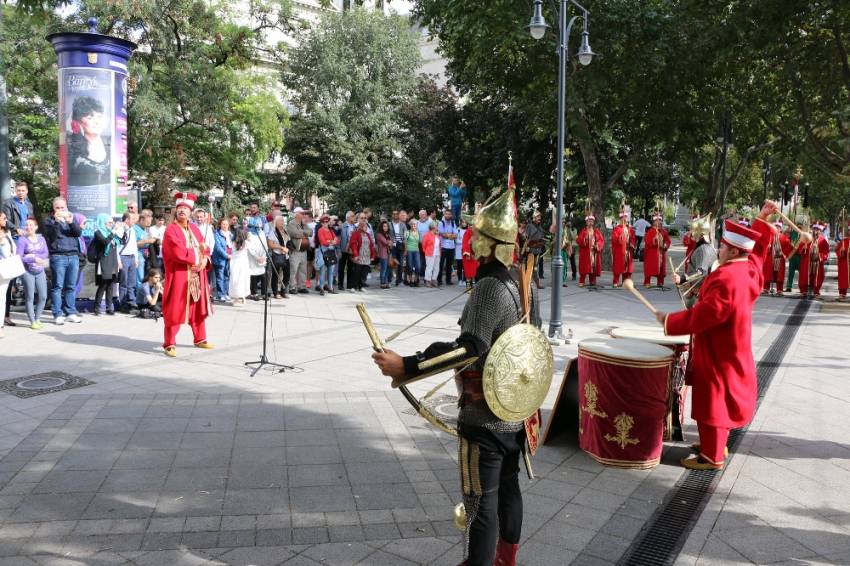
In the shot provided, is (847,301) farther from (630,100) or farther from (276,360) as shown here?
(276,360)

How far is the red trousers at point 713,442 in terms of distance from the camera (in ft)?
17.4

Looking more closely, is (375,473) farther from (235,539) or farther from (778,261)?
(778,261)

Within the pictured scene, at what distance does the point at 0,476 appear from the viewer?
4.93 meters

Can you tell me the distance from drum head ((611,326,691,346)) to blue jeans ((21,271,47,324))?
9079 millimetres

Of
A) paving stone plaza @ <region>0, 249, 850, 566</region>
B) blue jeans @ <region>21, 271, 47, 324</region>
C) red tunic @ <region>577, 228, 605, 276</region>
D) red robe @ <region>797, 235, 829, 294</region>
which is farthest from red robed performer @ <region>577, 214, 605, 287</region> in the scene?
blue jeans @ <region>21, 271, 47, 324</region>

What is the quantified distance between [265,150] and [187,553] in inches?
1011

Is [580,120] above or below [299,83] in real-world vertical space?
below

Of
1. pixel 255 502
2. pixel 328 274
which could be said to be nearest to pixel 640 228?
pixel 328 274

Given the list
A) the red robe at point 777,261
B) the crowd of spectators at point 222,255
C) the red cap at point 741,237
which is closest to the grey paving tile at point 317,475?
the red cap at point 741,237

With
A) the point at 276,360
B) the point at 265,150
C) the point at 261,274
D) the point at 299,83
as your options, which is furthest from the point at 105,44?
the point at 299,83

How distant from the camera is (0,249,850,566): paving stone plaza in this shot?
4047 mm

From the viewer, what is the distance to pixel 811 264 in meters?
16.9

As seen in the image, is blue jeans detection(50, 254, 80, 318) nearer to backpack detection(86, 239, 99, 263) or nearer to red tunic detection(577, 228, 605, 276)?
backpack detection(86, 239, 99, 263)

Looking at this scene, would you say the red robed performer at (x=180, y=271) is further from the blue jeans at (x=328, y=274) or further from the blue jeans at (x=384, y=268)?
the blue jeans at (x=384, y=268)
